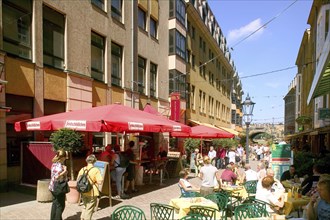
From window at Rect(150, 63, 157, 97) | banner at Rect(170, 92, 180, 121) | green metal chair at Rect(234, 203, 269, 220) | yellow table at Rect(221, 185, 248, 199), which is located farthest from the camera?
banner at Rect(170, 92, 180, 121)

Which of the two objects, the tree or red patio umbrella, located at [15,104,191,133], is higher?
red patio umbrella, located at [15,104,191,133]

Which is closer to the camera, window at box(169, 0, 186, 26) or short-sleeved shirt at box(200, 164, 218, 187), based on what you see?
short-sleeved shirt at box(200, 164, 218, 187)

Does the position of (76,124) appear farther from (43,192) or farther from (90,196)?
(90,196)

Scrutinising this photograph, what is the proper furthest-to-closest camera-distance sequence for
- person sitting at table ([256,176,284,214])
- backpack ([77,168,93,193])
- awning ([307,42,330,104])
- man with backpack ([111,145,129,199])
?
1. man with backpack ([111,145,129,199])
2. backpack ([77,168,93,193])
3. person sitting at table ([256,176,284,214])
4. awning ([307,42,330,104])

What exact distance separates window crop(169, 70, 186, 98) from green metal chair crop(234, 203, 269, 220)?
1810cm

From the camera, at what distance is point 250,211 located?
18.7ft

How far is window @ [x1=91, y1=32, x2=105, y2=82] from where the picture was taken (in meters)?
14.9

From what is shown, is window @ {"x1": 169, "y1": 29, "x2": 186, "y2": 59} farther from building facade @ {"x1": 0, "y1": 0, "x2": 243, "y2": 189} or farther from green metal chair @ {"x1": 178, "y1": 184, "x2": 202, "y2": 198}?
green metal chair @ {"x1": 178, "y1": 184, "x2": 202, "y2": 198}

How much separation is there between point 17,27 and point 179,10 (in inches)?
639

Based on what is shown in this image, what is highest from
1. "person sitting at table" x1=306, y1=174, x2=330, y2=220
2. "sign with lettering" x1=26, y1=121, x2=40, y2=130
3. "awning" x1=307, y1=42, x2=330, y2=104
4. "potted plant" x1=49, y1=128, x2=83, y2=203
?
"awning" x1=307, y1=42, x2=330, y2=104

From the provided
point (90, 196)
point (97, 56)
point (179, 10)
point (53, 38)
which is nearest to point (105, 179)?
point (90, 196)

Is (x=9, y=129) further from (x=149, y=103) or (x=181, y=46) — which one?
(x=181, y=46)

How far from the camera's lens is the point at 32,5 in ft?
36.7

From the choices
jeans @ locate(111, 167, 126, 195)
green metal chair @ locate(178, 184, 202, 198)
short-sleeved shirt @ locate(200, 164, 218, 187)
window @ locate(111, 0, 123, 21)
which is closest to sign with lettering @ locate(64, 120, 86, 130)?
jeans @ locate(111, 167, 126, 195)
